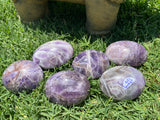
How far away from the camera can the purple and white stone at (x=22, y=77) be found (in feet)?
5.79

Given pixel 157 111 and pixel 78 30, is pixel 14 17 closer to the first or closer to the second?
pixel 78 30

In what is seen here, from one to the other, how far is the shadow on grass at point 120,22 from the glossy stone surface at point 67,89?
85 cm

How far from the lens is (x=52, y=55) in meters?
1.92

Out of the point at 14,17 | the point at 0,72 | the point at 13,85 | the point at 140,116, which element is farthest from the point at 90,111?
the point at 14,17

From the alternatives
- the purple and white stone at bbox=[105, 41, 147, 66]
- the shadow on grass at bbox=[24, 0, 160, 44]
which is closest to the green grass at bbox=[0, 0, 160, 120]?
the shadow on grass at bbox=[24, 0, 160, 44]

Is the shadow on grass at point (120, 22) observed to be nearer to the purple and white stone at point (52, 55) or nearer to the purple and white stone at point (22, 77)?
the purple and white stone at point (52, 55)

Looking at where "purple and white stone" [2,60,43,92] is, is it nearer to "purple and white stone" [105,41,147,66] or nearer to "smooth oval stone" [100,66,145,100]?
"smooth oval stone" [100,66,145,100]

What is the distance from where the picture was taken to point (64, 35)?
2.43 meters

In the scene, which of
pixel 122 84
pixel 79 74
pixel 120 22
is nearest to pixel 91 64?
pixel 79 74

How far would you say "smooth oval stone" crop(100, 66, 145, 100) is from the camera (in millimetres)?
1658

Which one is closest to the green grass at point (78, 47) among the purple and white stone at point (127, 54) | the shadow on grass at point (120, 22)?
the shadow on grass at point (120, 22)

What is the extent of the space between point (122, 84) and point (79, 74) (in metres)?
0.37

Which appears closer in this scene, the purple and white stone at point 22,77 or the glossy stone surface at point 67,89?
the glossy stone surface at point 67,89

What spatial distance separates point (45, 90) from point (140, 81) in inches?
31.6
